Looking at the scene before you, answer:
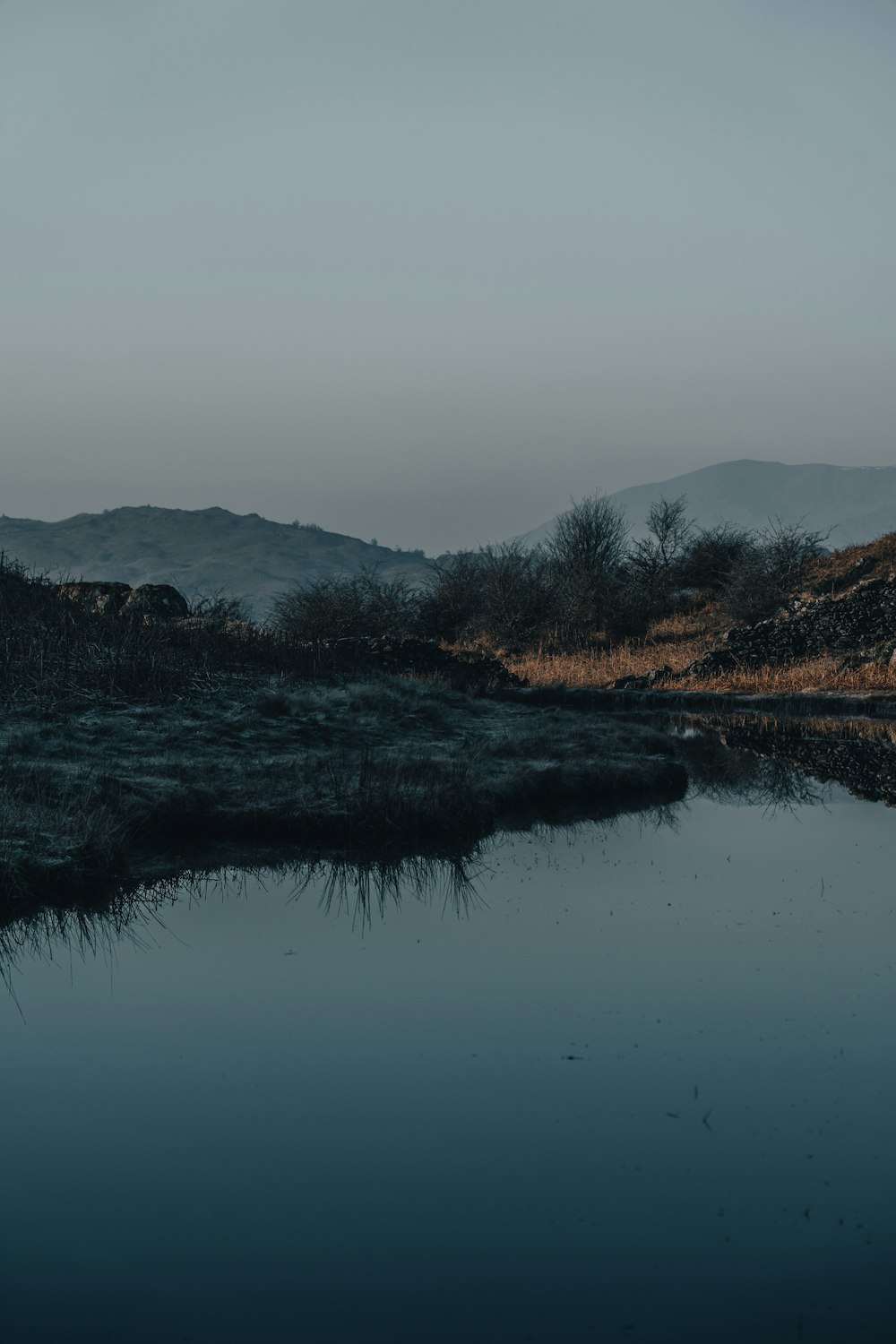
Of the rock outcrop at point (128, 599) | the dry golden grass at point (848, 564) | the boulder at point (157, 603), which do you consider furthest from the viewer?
the dry golden grass at point (848, 564)

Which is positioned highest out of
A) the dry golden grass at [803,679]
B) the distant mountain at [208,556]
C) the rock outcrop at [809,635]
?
the distant mountain at [208,556]

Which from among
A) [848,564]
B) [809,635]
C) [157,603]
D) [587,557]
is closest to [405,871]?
[157,603]

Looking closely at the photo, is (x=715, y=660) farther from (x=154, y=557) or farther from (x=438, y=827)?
(x=154, y=557)

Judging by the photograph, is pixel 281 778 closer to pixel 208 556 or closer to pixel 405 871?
pixel 405 871

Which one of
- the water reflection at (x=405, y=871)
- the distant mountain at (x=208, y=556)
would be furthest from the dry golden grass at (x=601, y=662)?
the distant mountain at (x=208, y=556)

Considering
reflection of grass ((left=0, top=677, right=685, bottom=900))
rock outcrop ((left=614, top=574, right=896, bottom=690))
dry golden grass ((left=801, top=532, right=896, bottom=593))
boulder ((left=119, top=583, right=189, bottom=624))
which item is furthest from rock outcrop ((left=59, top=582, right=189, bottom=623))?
dry golden grass ((left=801, top=532, right=896, bottom=593))

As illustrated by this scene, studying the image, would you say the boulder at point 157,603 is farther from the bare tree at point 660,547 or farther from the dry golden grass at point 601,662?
the bare tree at point 660,547

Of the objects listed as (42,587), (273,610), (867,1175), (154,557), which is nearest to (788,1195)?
(867,1175)

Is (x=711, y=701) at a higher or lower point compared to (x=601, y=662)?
lower

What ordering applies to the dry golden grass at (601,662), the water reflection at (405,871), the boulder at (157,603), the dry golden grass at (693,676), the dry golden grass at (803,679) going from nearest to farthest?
1. the water reflection at (405,871)
2. the boulder at (157,603)
3. the dry golden grass at (803,679)
4. the dry golden grass at (693,676)
5. the dry golden grass at (601,662)

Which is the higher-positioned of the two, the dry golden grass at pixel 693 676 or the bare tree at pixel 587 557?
the bare tree at pixel 587 557

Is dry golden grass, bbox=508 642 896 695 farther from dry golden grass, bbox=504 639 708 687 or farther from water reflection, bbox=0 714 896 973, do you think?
water reflection, bbox=0 714 896 973

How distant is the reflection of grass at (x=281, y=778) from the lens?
10.0 meters

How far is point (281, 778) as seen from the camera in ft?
42.0
